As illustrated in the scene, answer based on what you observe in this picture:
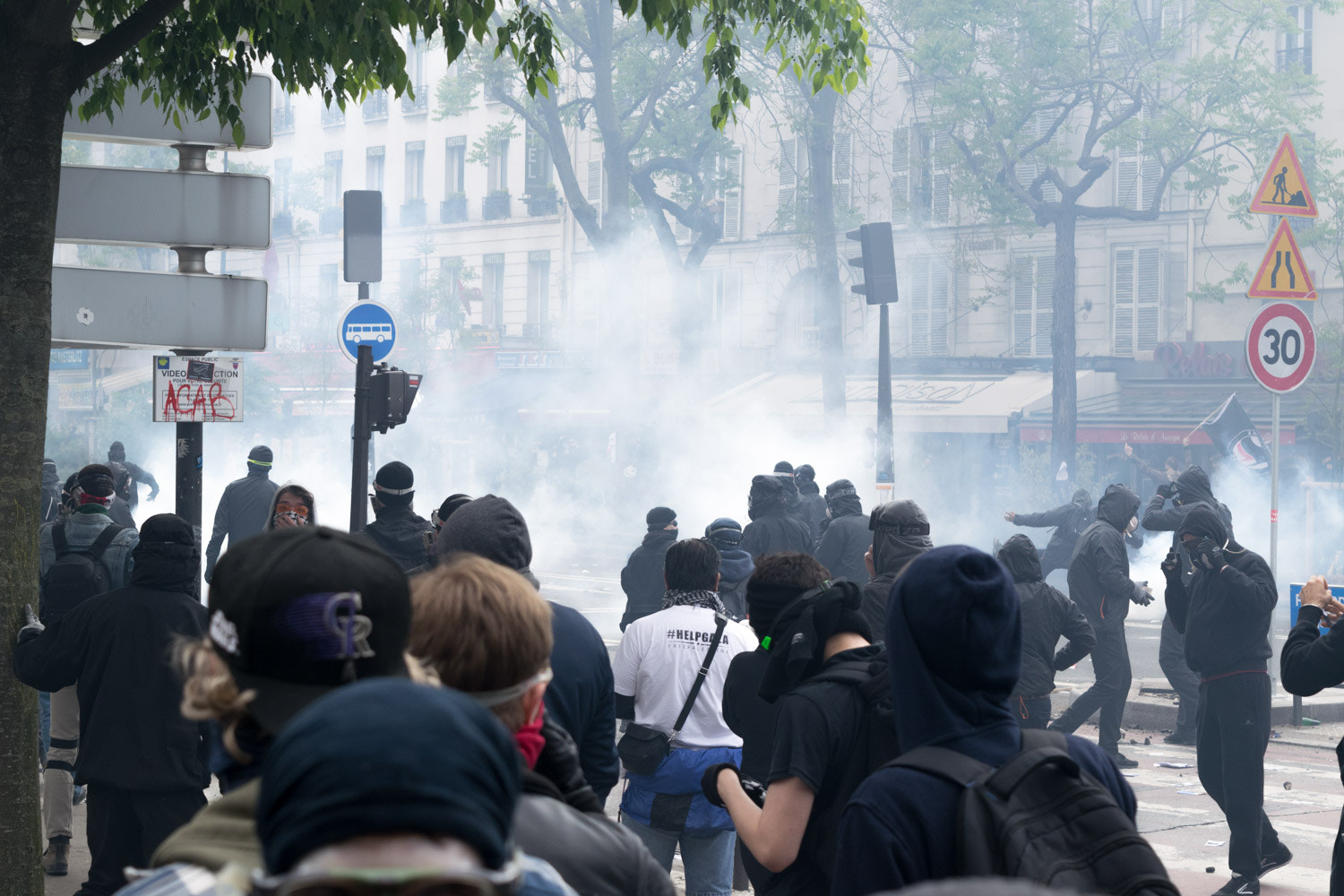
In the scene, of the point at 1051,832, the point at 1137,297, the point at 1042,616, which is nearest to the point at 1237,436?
the point at 1137,297

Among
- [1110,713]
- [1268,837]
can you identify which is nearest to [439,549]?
[1268,837]

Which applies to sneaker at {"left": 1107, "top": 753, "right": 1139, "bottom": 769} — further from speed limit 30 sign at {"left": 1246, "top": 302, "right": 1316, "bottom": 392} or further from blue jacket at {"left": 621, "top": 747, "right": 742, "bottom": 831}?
blue jacket at {"left": 621, "top": 747, "right": 742, "bottom": 831}

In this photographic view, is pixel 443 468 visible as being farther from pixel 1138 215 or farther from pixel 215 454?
pixel 1138 215

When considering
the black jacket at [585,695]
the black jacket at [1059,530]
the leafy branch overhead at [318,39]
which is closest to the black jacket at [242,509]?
the leafy branch overhead at [318,39]

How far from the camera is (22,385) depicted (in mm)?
4727

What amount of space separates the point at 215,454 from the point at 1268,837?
38.4m

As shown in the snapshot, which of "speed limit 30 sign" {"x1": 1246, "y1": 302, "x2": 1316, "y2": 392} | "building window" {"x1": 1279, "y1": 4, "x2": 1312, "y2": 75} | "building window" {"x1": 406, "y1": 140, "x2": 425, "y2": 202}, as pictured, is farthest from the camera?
"building window" {"x1": 406, "y1": 140, "x2": 425, "y2": 202}

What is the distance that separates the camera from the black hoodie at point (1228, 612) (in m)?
7.10

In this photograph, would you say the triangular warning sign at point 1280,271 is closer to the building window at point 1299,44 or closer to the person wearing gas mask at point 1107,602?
the person wearing gas mask at point 1107,602

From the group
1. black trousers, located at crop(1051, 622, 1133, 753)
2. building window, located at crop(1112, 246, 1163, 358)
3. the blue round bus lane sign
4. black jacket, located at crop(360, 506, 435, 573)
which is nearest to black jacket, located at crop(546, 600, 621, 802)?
black jacket, located at crop(360, 506, 435, 573)

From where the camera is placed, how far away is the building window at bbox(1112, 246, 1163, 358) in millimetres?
29297

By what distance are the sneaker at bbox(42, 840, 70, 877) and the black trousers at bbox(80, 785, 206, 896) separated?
1368 mm

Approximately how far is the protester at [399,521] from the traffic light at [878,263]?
962 cm

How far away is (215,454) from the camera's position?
1645 inches
